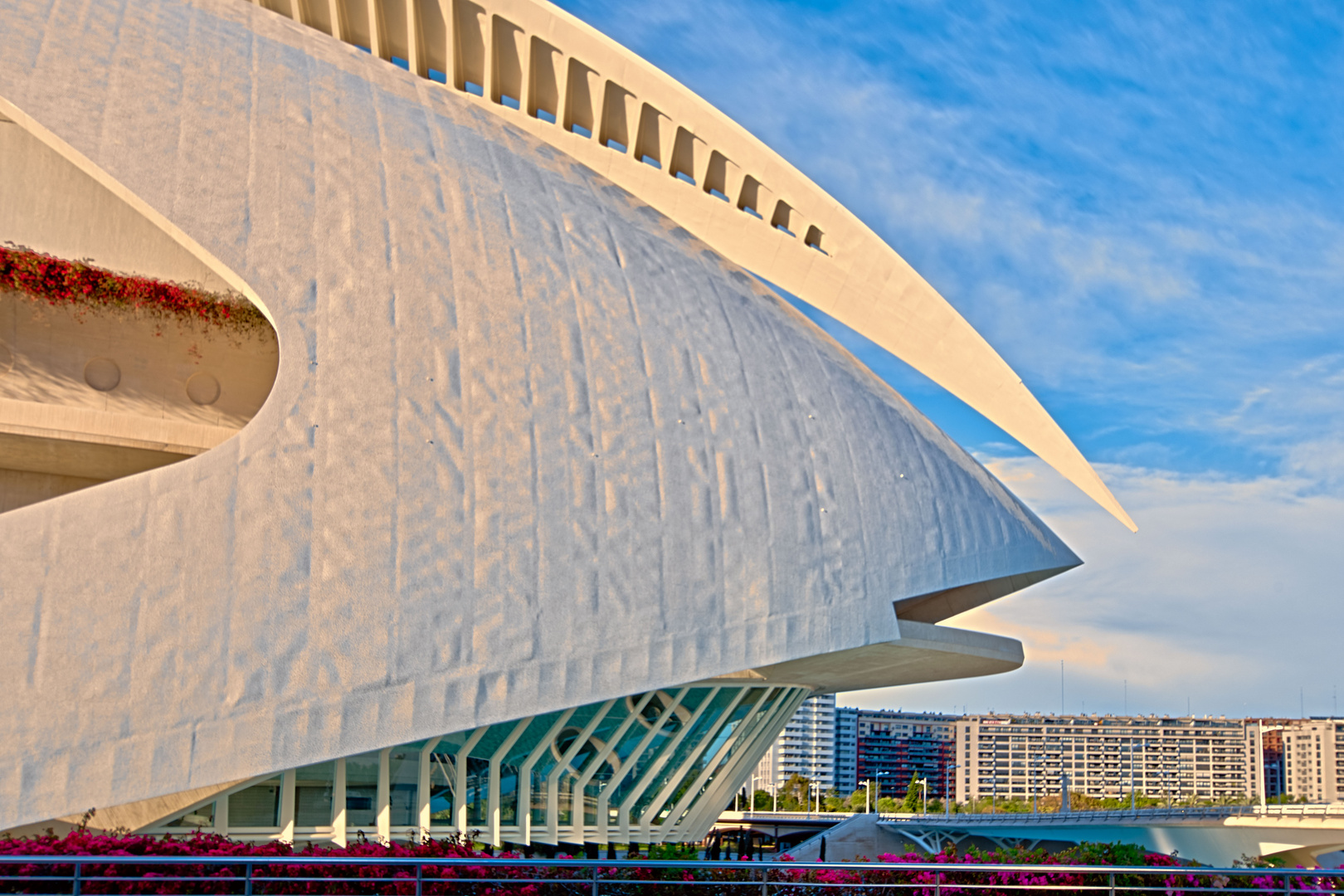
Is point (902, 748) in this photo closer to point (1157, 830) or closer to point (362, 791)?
point (1157, 830)

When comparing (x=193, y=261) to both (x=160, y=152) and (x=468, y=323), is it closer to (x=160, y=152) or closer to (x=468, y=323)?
(x=160, y=152)

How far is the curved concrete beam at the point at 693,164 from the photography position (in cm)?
1773

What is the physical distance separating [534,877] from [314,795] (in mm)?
4240

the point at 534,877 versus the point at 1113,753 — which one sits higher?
the point at 534,877

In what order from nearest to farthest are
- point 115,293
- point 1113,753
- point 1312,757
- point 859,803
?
point 115,293 < point 859,803 < point 1312,757 < point 1113,753

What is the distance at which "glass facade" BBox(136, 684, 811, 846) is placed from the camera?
41.7 feet

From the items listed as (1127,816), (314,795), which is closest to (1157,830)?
(1127,816)

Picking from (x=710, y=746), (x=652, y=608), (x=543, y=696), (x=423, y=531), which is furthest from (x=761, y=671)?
(x=423, y=531)

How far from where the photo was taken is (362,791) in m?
13.0

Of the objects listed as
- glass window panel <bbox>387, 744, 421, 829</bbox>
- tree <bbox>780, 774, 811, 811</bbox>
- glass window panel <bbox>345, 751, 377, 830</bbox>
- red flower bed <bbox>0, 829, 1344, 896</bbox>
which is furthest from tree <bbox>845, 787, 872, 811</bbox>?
red flower bed <bbox>0, 829, 1344, 896</bbox>

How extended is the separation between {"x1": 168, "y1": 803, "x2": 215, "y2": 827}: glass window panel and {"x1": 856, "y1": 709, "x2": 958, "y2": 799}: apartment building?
16983 centimetres

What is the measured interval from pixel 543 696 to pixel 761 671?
15.9 ft

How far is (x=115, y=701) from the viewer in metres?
9.80

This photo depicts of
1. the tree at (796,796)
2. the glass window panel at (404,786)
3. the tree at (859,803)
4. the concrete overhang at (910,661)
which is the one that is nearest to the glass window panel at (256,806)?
the glass window panel at (404,786)
